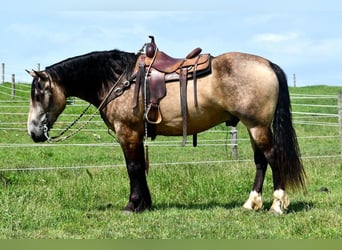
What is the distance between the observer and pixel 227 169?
880cm

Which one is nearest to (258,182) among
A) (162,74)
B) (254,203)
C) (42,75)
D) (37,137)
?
(254,203)

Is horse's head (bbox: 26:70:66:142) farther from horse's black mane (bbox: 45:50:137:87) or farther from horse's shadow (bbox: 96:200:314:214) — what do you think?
horse's shadow (bbox: 96:200:314:214)

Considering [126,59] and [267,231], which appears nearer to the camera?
[267,231]

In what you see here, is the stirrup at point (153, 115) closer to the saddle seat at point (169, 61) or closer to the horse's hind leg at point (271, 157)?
the saddle seat at point (169, 61)

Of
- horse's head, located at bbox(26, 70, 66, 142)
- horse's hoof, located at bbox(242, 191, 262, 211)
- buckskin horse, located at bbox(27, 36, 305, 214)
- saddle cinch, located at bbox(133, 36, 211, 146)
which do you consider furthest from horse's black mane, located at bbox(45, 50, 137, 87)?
horse's hoof, located at bbox(242, 191, 262, 211)

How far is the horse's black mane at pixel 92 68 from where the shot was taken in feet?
21.7

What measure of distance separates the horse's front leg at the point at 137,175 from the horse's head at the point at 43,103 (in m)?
1.00

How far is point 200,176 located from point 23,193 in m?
2.59

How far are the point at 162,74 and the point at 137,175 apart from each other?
50.7 inches

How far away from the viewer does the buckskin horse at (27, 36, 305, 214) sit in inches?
238

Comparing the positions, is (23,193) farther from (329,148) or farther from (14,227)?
(329,148)

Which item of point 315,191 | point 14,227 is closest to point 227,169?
point 315,191

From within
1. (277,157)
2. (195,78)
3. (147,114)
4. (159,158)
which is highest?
(195,78)

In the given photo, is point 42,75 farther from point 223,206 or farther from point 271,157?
point 271,157
